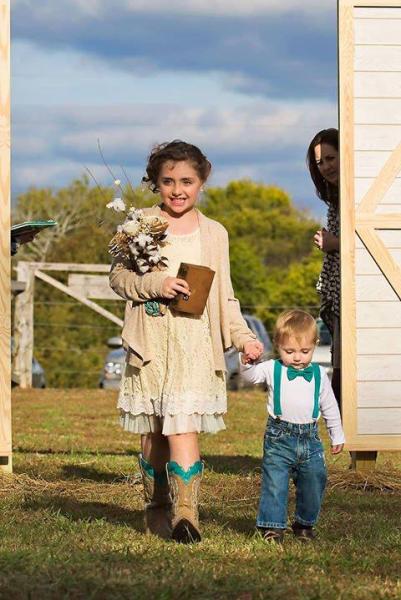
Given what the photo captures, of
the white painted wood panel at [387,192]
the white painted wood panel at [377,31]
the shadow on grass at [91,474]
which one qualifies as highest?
the white painted wood panel at [377,31]

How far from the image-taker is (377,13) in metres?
8.83

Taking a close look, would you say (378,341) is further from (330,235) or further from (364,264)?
(330,235)

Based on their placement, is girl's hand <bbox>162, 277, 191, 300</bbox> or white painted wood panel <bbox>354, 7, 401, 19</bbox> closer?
girl's hand <bbox>162, 277, 191, 300</bbox>

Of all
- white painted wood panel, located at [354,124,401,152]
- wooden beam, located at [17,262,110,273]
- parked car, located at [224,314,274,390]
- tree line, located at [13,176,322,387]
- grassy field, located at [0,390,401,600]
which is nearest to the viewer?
grassy field, located at [0,390,401,600]

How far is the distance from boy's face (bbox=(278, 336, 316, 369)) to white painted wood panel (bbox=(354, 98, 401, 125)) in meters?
3.25

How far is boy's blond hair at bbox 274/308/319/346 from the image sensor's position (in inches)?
230

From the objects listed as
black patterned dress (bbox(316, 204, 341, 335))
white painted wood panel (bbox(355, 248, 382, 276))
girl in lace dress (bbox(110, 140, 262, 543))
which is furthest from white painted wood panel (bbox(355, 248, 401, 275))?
girl in lace dress (bbox(110, 140, 262, 543))

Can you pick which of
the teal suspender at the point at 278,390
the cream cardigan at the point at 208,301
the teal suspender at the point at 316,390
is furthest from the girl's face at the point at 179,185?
the teal suspender at the point at 316,390

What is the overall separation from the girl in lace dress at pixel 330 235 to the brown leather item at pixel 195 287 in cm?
308

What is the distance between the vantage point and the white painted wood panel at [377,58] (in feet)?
28.9

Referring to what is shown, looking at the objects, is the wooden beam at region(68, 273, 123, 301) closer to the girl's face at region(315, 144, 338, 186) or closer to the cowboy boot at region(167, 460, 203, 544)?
the girl's face at region(315, 144, 338, 186)

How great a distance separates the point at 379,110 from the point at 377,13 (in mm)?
645

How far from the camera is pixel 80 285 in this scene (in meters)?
21.7

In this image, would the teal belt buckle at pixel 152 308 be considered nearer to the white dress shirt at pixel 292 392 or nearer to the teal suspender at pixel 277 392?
the white dress shirt at pixel 292 392
